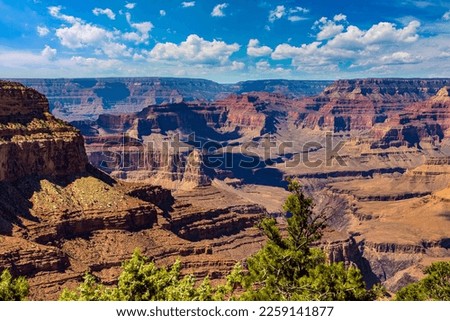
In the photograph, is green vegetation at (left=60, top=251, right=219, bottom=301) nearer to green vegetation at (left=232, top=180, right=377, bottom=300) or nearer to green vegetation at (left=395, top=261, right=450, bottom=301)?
green vegetation at (left=232, top=180, right=377, bottom=300)

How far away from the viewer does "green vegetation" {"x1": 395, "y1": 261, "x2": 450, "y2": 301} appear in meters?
45.7

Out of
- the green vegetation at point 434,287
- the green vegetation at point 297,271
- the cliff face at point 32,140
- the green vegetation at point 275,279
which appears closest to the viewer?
the green vegetation at point 275,279

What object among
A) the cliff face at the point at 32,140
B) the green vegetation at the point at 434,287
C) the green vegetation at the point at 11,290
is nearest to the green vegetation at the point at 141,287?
the green vegetation at the point at 11,290

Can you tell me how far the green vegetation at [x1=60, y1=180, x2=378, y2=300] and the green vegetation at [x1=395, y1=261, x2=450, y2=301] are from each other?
14654 millimetres

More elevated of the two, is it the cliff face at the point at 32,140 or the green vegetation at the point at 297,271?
the cliff face at the point at 32,140

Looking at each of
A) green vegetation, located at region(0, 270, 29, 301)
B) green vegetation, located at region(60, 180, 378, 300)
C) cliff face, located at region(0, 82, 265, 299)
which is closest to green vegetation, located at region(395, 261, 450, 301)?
green vegetation, located at region(60, 180, 378, 300)

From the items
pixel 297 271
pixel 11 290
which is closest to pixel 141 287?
pixel 11 290

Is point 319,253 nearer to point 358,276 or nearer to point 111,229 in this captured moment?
point 358,276

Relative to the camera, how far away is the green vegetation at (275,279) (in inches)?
1182

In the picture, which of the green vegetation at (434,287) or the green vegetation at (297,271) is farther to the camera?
the green vegetation at (434,287)

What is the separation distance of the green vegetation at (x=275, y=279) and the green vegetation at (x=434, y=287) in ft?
48.1

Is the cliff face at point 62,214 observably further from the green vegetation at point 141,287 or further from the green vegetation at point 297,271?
the green vegetation at point 297,271
